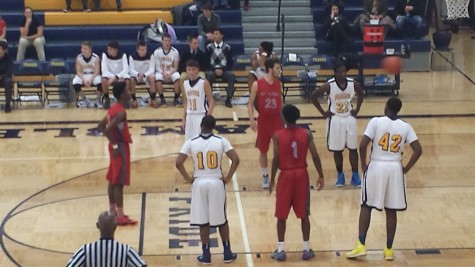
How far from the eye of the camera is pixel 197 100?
13.1 metres

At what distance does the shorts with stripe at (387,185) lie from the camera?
1040cm

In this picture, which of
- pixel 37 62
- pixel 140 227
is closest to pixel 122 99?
pixel 140 227

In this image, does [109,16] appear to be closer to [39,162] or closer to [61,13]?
[61,13]

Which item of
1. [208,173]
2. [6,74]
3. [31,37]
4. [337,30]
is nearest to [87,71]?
[6,74]

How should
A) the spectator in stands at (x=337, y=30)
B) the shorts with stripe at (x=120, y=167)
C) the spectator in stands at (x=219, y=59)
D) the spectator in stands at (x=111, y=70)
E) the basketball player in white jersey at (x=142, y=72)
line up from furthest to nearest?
the spectator in stands at (x=337, y=30) → the spectator in stands at (x=219, y=59) → the basketball player in white jersey at (x=142, y=72) → the spectator in stands at (x=111, y=70) → the shorts with stripe at (x=120, y=167)

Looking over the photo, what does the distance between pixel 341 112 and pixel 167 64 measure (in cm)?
620

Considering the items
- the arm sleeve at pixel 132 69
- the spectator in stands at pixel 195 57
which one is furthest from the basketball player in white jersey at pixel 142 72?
the spectator in stands at pixel 195 57

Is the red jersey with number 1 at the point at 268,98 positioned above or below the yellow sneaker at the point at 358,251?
above

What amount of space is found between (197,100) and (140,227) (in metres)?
2.15

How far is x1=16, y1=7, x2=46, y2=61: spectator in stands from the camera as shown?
19.8 metres

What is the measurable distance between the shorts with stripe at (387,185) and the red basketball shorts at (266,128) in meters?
2.70

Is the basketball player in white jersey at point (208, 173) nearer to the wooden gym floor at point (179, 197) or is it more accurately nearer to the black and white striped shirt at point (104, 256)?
the wooden gym floor at point (179, 197)

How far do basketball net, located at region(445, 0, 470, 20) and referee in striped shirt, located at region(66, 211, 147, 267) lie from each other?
63.2 feet

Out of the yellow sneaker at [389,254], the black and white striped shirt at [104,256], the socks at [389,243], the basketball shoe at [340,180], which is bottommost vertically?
the yellow sneaker at [389,254]
